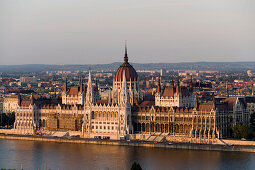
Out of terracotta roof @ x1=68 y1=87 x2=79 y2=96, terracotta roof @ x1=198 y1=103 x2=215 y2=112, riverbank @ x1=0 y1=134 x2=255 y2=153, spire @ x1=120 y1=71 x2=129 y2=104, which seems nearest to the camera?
riverbank @ x1=0 y1=134 x2=255 y2=153

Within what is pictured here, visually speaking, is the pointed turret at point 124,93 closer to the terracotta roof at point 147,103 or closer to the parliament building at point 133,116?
the parliament building at point 133,116

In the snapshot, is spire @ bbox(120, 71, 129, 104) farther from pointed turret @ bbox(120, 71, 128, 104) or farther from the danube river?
the danube river

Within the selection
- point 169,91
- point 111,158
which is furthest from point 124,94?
point 111,158

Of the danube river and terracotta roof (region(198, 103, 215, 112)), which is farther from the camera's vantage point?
terracotta roof (region(198, 103, 215, 112))

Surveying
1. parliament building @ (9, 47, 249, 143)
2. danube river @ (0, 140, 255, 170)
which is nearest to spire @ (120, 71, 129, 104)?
parliament building @ (9, 47, 249, 143)

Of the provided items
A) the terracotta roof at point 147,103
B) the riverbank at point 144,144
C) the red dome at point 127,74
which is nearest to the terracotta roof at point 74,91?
the red dome at point 127,74

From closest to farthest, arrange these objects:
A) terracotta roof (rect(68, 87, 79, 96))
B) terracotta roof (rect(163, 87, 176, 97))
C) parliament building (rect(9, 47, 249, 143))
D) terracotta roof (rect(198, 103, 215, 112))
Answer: terracotta roof (rect(198, 103, 215, 112)), parliament building (rect(9, 47, 249, 143)), terracotta roof (rect(163, 87, 176, 97)), terracotta roof (rect(68, 87, 79, 96))

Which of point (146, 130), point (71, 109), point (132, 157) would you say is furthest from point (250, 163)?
point (71, 109)

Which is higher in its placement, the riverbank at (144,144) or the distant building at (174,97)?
the distant building at (174,97)
